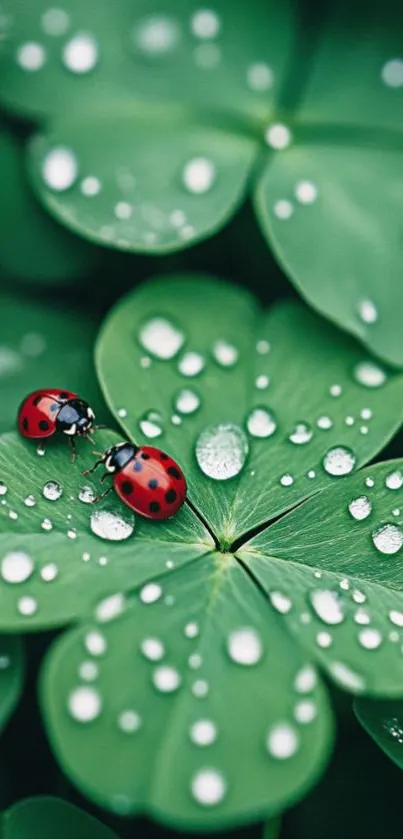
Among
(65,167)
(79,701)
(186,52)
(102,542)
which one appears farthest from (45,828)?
(186,52)

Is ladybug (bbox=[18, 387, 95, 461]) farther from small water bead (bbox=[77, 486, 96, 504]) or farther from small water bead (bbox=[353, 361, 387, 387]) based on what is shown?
small water bead (bbox=[353, 361, 387, 387])

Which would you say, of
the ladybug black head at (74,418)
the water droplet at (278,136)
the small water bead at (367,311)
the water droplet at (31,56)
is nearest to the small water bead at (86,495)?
the ladybug black head at (74,418)

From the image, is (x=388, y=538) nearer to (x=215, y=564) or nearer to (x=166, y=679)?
(x=215, y=564)

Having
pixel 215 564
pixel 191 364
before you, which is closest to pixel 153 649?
pixel 215 564

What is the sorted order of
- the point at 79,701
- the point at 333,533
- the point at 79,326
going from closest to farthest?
the point at 79,701 < the point at 333,533 < the point at 79,326

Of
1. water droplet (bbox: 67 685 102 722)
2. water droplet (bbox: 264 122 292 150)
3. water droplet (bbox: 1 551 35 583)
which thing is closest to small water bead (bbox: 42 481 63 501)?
water droplet (bbox: 1 551 35 583)

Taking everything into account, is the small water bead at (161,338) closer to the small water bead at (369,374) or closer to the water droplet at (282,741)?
the small water bead at (369,374)

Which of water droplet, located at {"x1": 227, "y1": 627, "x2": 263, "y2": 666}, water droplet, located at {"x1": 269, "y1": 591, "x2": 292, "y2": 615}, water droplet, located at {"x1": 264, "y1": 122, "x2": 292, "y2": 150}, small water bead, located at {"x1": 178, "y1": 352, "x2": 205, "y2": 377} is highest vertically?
water droplet, located at {"x1": 264, "y1": 122, "x2": 292, "y2": 150}

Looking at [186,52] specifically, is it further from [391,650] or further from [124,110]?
[391,650]
